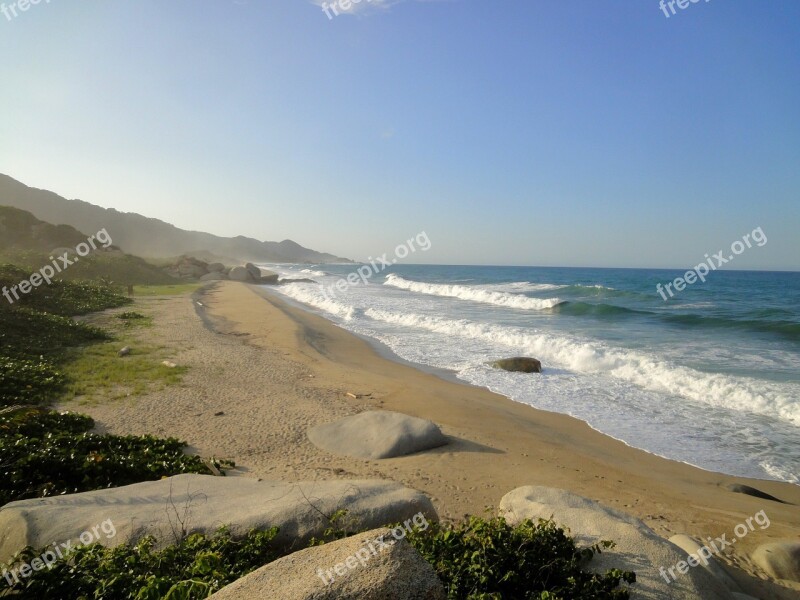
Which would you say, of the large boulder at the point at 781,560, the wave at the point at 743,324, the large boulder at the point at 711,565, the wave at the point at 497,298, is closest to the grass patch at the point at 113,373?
the large boulder at the point at 711,565

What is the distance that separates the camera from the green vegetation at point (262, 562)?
3014 millimetres

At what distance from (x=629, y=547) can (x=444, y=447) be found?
3950 millimetres

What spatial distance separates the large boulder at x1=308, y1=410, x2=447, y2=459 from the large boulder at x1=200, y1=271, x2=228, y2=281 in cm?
5043

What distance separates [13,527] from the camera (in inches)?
143

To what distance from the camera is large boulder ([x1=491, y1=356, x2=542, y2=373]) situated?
544 inches

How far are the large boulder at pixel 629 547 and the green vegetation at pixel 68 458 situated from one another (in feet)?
14.5

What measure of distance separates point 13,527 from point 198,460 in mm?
2561

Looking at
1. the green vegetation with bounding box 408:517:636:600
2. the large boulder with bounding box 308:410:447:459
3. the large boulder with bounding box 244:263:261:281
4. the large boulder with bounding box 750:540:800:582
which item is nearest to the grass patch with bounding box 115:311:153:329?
the large boulder with bounding box 308:410:447:459

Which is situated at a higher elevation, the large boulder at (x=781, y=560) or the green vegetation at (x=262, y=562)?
the green vegetation at (x=262, y=562)

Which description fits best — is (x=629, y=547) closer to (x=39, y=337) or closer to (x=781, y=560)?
(x=781, y=560)

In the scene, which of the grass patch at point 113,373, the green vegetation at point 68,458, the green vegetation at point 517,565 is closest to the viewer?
the green vegetation at point 517,565

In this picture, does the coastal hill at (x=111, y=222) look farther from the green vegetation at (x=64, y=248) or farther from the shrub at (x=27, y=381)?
the shrub at (x=27, y=381)

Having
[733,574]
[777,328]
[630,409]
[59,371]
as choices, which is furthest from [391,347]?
[777,328]

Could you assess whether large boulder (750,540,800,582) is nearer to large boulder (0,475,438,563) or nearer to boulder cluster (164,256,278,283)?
large boulder (0,475,438,563)
